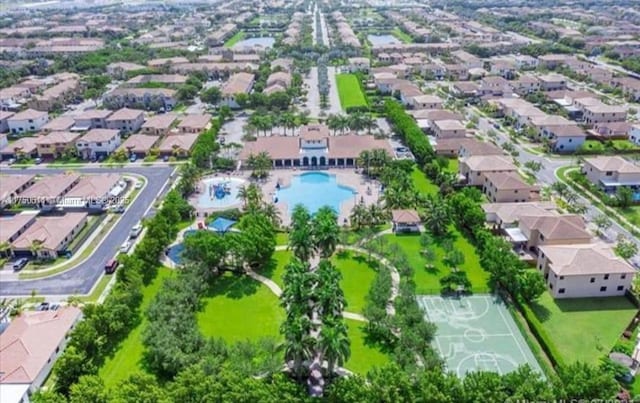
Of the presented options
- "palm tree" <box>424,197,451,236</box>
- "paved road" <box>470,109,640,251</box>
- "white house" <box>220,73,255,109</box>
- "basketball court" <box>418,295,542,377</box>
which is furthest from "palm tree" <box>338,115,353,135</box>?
"basketball court" <box>418,295,542,377</box>

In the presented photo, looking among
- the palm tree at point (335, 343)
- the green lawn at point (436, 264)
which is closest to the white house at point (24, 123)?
the green lawn at point (436, 264)

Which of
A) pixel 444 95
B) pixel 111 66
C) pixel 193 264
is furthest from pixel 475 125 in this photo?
pixel 111 66

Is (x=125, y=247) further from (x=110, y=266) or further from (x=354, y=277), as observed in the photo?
(x=354, y=277)

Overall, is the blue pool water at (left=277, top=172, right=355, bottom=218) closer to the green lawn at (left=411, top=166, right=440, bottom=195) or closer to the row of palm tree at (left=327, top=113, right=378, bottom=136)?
the green lawn at (left=411, top=166, right=440, bottom=195)

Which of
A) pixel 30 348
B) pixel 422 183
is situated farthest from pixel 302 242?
pixel 422 183

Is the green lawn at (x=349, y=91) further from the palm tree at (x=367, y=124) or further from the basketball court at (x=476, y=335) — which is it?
the basketball court at (x=476, y=335)
